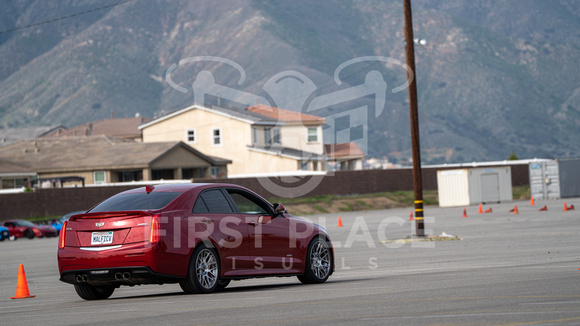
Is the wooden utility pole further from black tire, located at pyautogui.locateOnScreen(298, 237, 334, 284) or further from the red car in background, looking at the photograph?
the red car in background

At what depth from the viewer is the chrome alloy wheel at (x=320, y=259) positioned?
14568mm

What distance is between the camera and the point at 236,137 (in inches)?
2970

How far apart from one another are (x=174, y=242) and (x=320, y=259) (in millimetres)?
3308

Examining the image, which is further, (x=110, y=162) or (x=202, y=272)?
(x=110, y=162)

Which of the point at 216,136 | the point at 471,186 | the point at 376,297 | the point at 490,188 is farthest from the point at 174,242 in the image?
the point at 216,136

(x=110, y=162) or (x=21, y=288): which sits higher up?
(x=110, y=162)

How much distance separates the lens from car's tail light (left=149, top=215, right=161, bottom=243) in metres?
12.0

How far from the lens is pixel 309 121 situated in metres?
82.7

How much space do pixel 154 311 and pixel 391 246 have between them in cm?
1499

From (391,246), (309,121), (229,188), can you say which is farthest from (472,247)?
(309,121)

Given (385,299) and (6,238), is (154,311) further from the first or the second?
(6,238)

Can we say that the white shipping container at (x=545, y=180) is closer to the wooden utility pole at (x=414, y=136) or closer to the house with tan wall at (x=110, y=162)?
the house with tan wall at (x=110, y=162)

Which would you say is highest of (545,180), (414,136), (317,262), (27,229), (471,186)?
(414,136)

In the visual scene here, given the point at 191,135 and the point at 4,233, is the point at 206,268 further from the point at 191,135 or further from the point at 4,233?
the point at 191,135
